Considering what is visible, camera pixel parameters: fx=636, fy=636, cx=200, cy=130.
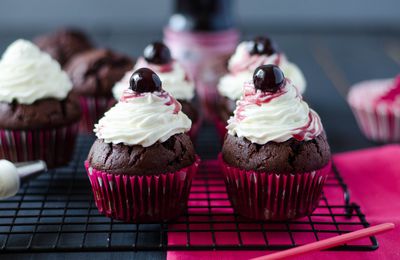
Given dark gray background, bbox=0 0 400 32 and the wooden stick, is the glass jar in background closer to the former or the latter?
the wooden stick

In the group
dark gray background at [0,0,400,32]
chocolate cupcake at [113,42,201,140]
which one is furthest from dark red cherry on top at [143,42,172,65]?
dark gray background at [0,0,400,32]

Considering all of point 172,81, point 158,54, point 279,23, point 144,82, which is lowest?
point 279,23

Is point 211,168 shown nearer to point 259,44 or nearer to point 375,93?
point 259,44

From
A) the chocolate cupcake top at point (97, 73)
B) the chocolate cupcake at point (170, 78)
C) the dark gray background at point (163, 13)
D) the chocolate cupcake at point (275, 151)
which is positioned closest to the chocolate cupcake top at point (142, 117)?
the chocolate cupcake at point (275, 151)

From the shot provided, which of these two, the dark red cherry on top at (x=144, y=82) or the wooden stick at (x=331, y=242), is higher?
the dark red cherry on top at (x=144, y=82)

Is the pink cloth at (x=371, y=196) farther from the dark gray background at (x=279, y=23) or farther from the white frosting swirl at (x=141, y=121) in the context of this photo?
the dark gray background at (x=279, y=23)

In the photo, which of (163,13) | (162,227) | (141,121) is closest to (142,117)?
(141,121)

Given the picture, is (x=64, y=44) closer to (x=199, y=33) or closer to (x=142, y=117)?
(x=199, y=33)
